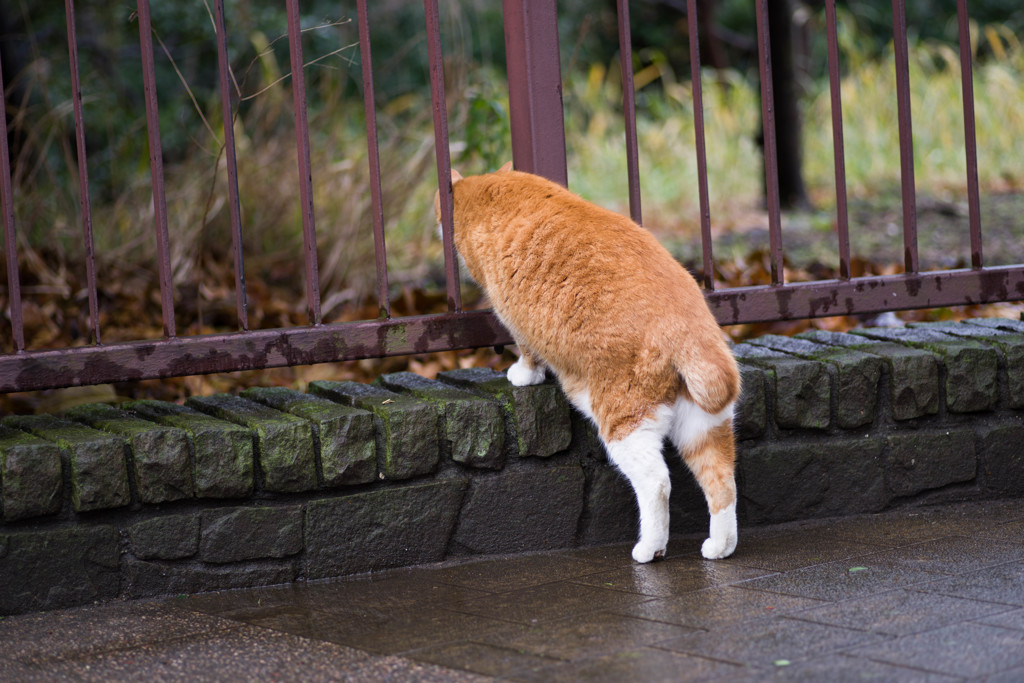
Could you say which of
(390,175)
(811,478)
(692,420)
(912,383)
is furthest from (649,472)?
(390,175)

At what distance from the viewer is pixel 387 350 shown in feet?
9.16

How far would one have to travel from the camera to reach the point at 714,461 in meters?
2.56

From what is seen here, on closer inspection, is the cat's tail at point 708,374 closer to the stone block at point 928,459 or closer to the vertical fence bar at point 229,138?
the stone block at point 928,459

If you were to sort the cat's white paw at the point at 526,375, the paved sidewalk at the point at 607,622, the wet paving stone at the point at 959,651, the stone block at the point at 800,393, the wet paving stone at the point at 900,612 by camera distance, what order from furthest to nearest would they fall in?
the stone block at the point at 800,393, the cat's white paw at the point at 526,375, the wet paving stone at the point at 900,612, the paved sidewalk at the point at 607,622, the wet paving stone at the point at 959,651

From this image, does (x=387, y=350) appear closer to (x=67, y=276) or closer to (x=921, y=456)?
(x=921, y=456)

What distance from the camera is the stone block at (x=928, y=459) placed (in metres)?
2.98

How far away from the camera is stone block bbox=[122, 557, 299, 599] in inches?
95.8

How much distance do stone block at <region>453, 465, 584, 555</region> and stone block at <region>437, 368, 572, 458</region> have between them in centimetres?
6

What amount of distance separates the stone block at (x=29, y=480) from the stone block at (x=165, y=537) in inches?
7.5

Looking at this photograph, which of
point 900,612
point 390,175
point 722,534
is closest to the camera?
point 900,612

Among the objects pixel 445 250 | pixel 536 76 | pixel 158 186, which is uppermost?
pixel 536 76

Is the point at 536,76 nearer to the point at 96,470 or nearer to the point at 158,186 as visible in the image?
the point at 158,186

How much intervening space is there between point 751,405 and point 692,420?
1.28 feet

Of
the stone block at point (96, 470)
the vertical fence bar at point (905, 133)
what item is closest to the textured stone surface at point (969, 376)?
the vertical fence bar at point (905, 133)
